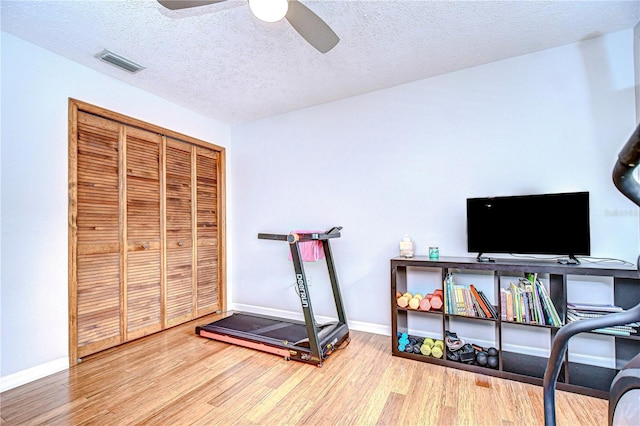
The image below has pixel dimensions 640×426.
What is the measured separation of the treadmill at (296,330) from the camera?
2.46 metres

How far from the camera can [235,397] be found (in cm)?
197

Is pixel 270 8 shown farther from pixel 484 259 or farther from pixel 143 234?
pixel 143 234

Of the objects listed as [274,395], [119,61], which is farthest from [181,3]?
[274,395]

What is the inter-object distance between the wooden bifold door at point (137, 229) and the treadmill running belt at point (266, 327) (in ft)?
2.13

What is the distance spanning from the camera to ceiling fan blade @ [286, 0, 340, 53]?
1.55m

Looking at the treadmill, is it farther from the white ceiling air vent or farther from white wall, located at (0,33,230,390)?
the white ceiling air vent

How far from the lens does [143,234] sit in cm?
306

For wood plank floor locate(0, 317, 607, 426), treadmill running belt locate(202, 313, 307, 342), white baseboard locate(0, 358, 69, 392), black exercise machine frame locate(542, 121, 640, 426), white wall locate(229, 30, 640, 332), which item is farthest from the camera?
treadmill running belt locate(202, 313, 307, 342)

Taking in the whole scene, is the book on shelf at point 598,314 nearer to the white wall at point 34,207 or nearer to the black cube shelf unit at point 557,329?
the black cube shelf unit at point 557,329

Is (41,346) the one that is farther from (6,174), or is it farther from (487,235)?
(487,235)

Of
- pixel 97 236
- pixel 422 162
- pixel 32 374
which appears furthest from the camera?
pixel 422 162

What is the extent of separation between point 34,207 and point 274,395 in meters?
2.35

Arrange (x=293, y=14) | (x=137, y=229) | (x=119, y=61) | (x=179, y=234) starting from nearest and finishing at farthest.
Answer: (x=293, y=14)
(x=119, y=61)
(x=137, y=229)
(x=179, y=234)

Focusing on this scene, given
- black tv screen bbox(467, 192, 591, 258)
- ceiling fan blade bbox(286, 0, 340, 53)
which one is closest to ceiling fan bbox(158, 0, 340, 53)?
ceiling fan blade bbox(286, 0, 340, 53)
